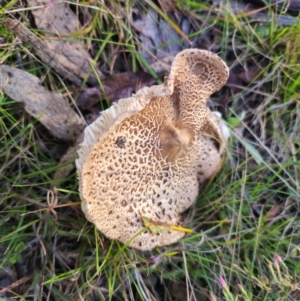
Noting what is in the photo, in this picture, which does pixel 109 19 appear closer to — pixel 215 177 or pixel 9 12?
pixel 9 12

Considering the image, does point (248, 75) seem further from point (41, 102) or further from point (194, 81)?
point (41, 102)

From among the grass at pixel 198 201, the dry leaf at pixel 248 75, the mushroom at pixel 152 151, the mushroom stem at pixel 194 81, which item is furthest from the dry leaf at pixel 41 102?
the dry leaf at pixel 248 75

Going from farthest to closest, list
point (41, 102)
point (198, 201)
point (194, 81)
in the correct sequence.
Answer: point (198, 201) → point (41, 102) → point (194, 81)

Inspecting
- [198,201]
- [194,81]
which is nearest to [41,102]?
[194,81]

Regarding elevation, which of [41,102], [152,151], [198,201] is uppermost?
[41,102]

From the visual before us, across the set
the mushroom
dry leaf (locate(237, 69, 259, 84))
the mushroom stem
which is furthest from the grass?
the mushroom stem

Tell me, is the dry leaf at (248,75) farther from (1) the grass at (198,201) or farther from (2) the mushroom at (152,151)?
(2) the mushroom at (152,151)

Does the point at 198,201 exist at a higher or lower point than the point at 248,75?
lower
